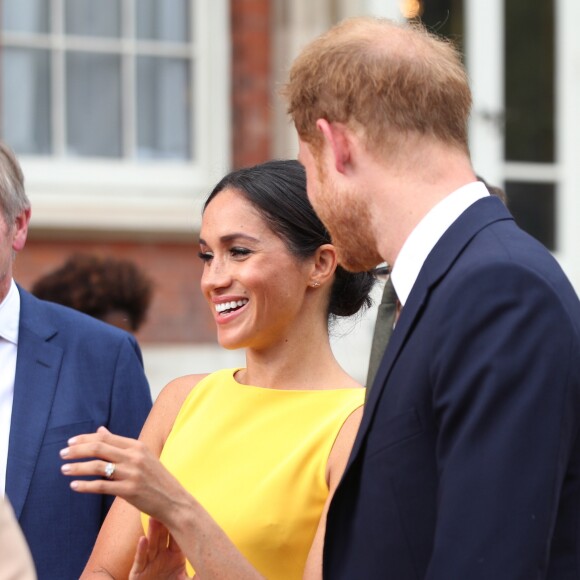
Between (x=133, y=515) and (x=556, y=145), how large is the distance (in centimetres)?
522

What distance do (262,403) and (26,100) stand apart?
423 cm

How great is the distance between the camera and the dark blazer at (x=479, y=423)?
6.51 ft

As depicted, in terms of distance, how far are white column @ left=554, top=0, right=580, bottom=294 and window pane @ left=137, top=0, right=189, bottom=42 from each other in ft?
7.23

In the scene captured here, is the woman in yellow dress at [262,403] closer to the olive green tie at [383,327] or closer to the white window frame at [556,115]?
the olive green tie at [383,327]

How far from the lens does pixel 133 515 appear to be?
2.96m

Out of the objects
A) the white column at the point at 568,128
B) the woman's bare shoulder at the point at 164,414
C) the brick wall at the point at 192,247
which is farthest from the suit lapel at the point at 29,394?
the white column at the point at 568,128

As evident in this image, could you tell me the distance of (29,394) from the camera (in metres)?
3.41

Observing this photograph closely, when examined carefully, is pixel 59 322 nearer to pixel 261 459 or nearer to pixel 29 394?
pixel 29 394

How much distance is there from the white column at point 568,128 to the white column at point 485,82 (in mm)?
406

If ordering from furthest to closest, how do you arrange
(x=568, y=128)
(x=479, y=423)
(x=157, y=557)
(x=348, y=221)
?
(x=568, y=128), (x=157, y=557), (x=348, y=221), (x=479, y=423)

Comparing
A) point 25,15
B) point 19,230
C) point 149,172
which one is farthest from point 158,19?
point 19,230

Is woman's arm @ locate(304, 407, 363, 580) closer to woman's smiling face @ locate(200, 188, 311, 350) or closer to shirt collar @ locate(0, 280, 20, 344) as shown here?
woman's smiling face @ locate(200, 188, 311, 350)

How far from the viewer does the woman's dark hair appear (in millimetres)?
3107

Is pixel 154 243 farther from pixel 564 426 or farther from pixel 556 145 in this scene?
pixel 564 426
